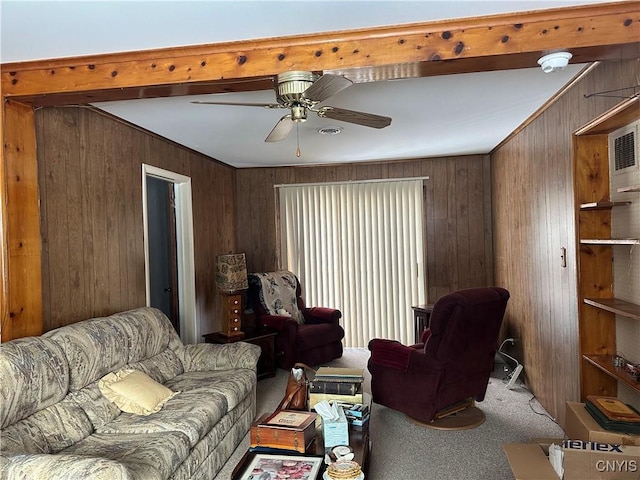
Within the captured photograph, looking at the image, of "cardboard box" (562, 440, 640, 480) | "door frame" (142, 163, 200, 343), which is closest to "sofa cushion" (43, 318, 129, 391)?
"door frame" (142, 163, 200, 343)

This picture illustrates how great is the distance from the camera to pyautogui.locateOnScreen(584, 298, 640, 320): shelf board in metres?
2.23

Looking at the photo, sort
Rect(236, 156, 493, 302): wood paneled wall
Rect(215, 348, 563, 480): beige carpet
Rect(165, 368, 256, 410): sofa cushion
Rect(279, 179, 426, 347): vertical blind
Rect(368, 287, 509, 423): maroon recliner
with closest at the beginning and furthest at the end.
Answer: Rect(215, 348, 563, 480): beige carpet
Rect(165, 368, 256, 410): sofa cushion
Rect(368, 287, 509, 423): maroon recliner
Rect(236, 156, 493, 302): wood paneled wall
Rect(279, 179, 426, 347): vertical blind

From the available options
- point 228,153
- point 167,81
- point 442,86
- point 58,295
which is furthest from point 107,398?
point 228,153

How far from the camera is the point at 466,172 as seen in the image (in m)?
5.65

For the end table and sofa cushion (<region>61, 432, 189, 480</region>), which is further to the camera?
the end table

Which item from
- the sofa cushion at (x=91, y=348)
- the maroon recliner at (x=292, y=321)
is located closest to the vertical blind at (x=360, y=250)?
the maroon recliner at (x=292, y=321)

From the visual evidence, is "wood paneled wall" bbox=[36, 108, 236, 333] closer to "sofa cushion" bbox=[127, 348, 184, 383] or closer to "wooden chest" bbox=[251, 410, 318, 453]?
"sofa cushion" bbox=[127, 348, 184, 383]

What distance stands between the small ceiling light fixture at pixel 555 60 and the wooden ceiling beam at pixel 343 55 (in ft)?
0.15

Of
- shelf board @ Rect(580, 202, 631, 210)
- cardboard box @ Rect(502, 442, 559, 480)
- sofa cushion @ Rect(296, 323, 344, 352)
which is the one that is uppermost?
shelf board @ Rect(580, 202, 631, 210)

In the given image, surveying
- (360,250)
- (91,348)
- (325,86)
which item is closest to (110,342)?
(91,348)

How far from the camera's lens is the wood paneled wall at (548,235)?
288 cm

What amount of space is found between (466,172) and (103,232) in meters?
4.19

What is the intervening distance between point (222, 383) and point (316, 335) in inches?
77.1

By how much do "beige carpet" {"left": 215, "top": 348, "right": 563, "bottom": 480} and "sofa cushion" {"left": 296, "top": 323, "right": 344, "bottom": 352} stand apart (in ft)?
2.51
